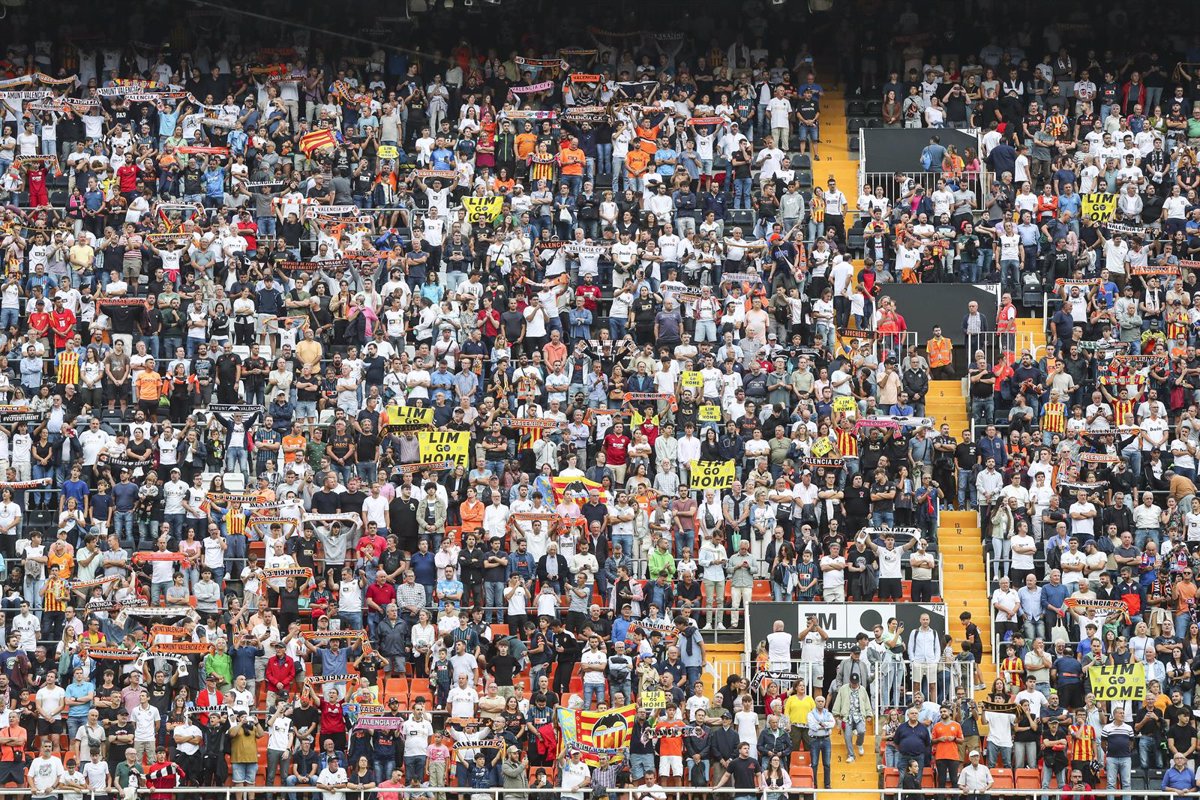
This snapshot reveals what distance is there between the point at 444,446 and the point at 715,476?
3965 mm

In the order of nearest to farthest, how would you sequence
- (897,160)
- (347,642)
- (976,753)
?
1. (976,753)
2. (347,642)
3. (897,160)

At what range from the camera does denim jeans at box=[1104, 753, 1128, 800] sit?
111ft

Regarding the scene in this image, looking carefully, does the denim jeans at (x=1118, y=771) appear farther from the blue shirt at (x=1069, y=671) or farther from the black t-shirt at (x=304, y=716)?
the black t-shirt at (x=304, y=716)

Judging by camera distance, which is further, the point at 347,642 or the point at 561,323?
the point at 561,323

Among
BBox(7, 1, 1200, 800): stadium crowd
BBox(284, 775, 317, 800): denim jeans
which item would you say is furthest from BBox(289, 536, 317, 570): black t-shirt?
BBox(284, 775, 317, 800): denim jeans

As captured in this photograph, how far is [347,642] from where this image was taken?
3569 cm

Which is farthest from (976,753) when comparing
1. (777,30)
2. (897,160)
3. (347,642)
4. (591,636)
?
(777,30)

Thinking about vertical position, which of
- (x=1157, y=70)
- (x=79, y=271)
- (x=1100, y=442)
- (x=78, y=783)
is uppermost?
(x=1157, y=70)

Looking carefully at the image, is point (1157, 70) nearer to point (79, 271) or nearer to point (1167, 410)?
point (1167, 410)

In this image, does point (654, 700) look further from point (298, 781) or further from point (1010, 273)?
point (1010, 273)

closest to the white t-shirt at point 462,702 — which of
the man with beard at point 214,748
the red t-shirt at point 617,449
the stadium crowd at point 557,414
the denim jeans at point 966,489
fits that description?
the stadium crowd at point 557,414

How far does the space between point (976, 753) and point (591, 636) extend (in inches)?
211

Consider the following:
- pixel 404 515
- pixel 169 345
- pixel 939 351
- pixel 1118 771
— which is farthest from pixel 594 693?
pixel 169 345

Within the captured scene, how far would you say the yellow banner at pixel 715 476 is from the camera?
3762 cm
